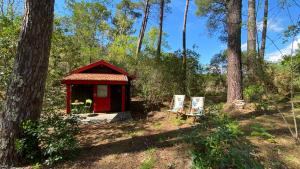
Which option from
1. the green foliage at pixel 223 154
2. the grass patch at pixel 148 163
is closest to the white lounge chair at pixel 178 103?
the grass patch at pixel 148 163

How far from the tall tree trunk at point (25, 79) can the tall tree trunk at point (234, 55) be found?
653cm

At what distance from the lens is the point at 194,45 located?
13203 mm

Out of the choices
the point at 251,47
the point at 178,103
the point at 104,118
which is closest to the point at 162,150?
the point at 178,103

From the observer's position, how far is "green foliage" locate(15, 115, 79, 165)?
442 centimetres

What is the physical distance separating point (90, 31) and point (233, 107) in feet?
69.7

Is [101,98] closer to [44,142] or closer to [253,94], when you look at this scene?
[44,142]

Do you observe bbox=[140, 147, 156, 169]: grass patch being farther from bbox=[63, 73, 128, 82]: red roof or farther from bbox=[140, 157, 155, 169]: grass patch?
bbox=[63, 73, 128, 82]: red roof

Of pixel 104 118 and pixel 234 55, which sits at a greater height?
pixel 234 55

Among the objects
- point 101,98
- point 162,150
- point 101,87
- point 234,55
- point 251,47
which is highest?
point 251,47

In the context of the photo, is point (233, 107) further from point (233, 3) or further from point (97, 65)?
point (97, 65)

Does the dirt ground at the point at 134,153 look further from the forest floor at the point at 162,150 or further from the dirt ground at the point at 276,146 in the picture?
the dirt ground at the point at 276,146

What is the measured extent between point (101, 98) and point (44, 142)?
24.7ft

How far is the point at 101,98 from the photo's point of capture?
39.9 ft

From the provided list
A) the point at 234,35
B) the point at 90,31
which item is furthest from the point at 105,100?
the point at 90,31
